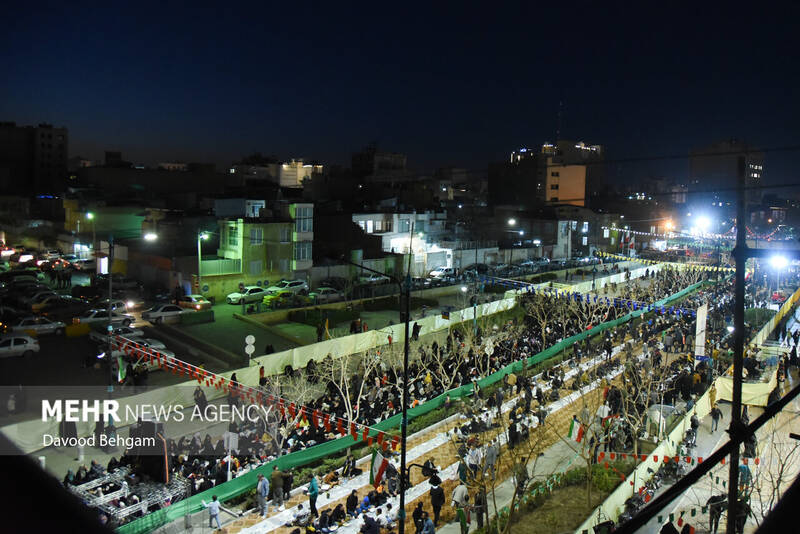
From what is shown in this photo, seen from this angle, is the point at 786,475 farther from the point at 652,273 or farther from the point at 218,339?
the point at 652,273

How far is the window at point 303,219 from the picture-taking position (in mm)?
36094

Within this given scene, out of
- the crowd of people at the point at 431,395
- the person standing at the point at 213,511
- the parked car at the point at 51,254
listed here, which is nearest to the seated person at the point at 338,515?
the crowd of people at the point at 431,395

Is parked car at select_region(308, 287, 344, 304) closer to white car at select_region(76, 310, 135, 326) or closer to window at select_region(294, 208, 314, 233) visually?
window at select_region(294, 208, 314, 233)

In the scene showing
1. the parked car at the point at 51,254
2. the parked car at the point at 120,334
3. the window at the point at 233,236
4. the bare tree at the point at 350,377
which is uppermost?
the window at the point at 233,236

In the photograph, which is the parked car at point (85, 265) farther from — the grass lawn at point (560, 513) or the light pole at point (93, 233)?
the grass lawn at point (560, 513)

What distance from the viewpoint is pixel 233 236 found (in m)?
33.3

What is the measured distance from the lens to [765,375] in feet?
66.7

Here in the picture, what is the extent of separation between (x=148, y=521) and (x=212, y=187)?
5257 cm

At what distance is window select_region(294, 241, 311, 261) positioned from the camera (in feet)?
118

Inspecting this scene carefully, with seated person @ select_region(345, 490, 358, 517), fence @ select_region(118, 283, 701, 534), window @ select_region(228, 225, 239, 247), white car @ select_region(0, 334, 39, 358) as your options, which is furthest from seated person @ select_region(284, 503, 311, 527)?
window @ select_region(228, 225, 239, 247)

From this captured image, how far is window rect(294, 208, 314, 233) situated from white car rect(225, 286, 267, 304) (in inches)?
223

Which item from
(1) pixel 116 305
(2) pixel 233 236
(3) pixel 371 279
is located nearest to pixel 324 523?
(1) pixel 116 305

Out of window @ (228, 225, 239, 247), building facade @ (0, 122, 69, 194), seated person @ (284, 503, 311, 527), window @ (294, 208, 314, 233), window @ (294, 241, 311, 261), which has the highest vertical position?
building facade @ (0, 122, 69, 194)

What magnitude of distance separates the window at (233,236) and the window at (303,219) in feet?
13.4
